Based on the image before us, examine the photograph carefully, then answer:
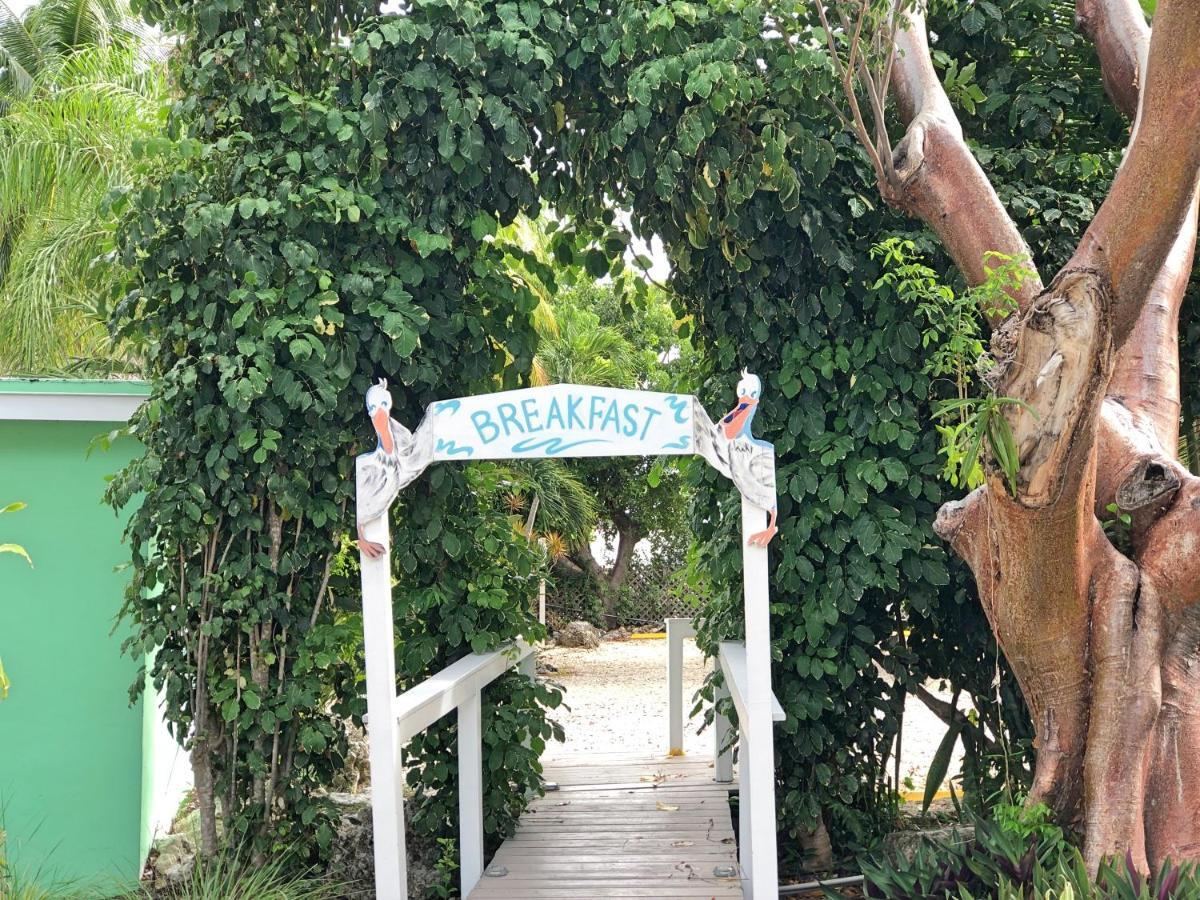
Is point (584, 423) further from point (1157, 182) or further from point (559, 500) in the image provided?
point (559, 500)

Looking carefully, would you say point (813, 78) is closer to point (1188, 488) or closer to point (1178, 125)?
point (1178, 125)

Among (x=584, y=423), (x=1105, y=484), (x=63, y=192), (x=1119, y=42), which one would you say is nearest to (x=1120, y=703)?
(x=1105, y=484)

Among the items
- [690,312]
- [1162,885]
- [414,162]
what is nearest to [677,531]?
[690,312]

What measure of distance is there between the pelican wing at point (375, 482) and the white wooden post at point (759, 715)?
4.37ft

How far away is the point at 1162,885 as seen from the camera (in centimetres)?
342

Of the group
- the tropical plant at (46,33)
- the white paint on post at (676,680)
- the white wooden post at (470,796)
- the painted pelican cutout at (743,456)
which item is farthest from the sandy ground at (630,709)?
the tropical plant at (46,33)

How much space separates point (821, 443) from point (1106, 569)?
1524 millimetres

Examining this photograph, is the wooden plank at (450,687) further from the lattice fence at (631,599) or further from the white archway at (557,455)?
the lattice fence at (631,599)

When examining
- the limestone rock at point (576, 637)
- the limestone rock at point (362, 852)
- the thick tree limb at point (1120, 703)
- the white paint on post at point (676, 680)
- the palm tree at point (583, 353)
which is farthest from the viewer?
the limestone rock at point (576, 637)

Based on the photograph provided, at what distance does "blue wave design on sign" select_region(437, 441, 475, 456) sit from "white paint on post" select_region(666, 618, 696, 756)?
3277 mm

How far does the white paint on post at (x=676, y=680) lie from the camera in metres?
7.13

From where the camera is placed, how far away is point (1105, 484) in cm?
406

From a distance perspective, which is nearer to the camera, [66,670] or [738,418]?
[738,418]

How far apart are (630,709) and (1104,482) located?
26.1ft
